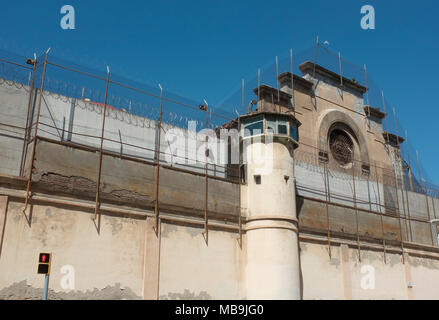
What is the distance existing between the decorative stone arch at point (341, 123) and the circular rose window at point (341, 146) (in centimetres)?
45

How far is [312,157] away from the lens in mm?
23000

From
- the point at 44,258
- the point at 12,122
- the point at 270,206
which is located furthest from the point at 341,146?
the point at 44,258

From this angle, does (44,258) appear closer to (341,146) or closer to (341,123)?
(341,146)

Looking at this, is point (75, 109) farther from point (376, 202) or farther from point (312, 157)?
point (376, 202)

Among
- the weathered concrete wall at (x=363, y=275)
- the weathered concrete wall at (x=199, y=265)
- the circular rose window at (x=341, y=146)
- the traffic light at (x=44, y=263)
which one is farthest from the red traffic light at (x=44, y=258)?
the circular rose window at (x=341, y=146)

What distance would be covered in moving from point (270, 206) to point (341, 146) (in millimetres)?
9771

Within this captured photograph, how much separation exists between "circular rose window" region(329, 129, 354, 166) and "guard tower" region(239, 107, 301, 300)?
6.30 metres

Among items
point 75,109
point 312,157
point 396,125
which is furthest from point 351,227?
point 75,109

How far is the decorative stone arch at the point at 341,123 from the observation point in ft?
78.8

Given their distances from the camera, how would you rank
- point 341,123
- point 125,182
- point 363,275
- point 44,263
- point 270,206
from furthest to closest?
point 341,123
point 363,275
point 270,206
point 125,182
point 44,263

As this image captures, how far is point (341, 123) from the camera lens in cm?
2580

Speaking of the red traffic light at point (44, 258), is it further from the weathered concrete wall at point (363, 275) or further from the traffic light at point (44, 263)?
the weathered concrete wall at point (363, 275)

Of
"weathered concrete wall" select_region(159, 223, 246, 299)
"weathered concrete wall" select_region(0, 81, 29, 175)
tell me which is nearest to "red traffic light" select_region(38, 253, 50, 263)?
"weathered concrete wall" select_region(0, 81, 29, 175)

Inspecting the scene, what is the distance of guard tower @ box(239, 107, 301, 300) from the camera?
1659cm
